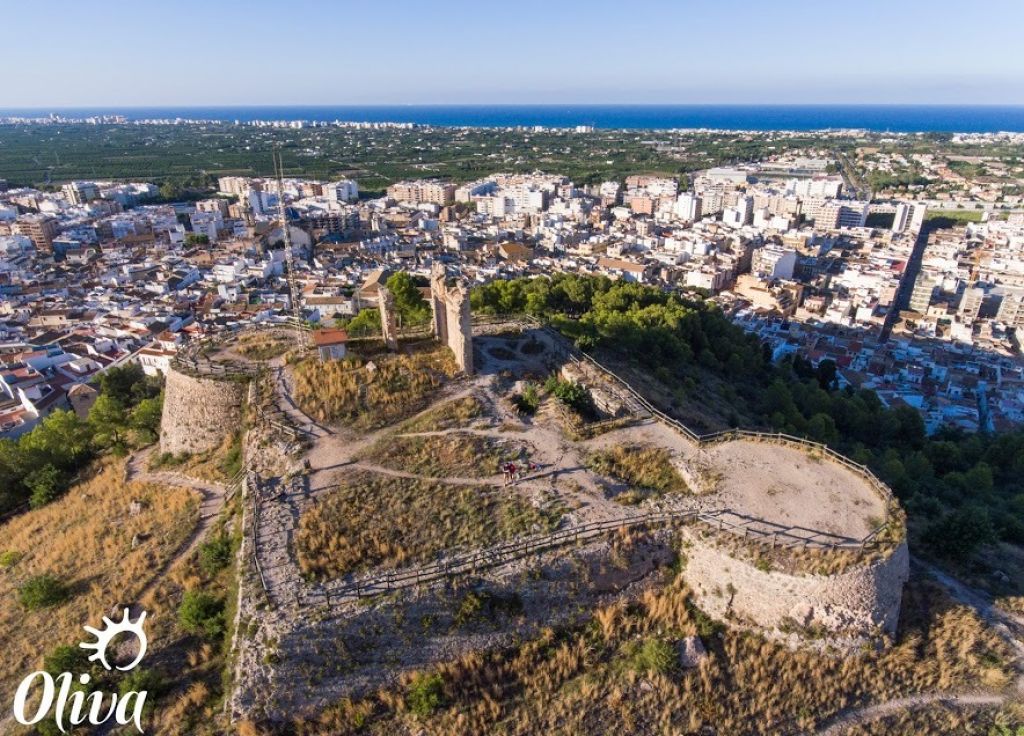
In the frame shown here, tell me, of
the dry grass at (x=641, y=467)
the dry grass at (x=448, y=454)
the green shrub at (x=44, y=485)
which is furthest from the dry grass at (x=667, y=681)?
the green shrub at (x=44, y=485)

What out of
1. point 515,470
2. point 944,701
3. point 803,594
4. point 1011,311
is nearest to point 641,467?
point 515,470

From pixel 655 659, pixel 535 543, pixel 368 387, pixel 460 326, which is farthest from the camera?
pixel 460 326

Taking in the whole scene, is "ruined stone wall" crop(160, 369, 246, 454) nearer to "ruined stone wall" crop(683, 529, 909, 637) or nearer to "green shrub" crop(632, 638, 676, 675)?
"green shrub" crop(632, 638, 676, 675)

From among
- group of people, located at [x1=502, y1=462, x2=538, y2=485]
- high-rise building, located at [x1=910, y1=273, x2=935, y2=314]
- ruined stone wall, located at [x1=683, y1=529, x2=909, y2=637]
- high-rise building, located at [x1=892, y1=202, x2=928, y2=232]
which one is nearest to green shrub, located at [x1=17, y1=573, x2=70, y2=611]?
group of people, located at [x1=502, y1=462, x2=538, y2=485]

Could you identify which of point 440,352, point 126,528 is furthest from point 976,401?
point 126,528

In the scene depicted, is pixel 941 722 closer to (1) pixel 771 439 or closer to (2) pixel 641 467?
(1) pixel 771 439
